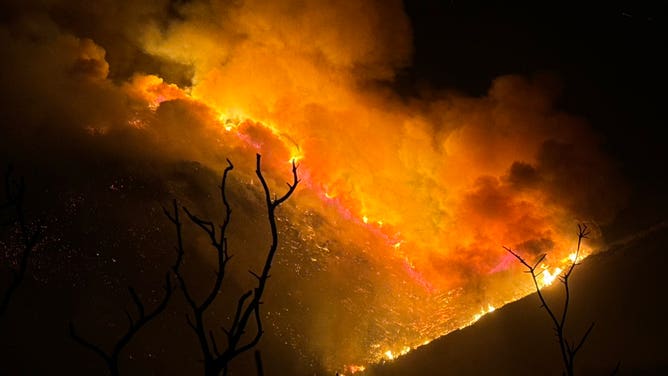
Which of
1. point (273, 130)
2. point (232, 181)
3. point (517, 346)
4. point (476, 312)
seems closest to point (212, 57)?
point (273, 130)

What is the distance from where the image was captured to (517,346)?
9.63 m

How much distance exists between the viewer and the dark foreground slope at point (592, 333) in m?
8.40

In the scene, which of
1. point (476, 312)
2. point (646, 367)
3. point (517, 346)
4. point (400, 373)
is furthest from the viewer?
point (476, 312)

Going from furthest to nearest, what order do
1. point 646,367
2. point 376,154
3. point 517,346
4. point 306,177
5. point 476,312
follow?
point 376,154
point 306,177
point 476,312
point 517,346
point 646,367

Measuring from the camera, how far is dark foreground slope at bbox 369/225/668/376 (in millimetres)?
8398

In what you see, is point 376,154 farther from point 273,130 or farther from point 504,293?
point 504,293

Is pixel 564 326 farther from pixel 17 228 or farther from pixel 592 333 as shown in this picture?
pixel 17 228

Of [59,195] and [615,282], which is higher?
[59,195]

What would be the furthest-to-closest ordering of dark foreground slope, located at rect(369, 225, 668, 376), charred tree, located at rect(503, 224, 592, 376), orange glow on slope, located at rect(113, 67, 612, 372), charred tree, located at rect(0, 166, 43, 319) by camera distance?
orange glow on slope, located at rect(113, 67, 612, 372), dark foreground slope, located at rect(369, 225, 668, 376), charred tree, located at rect(503, 224, 592, 376), charred tree, located at rect(0, 166, 43, 319)

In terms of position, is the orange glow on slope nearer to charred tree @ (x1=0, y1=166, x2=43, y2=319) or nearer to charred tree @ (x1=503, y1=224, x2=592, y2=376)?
charred tree @ (x1=503, y1=224, x2=592, y2=376)

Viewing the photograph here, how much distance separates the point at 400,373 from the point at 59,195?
7.92m

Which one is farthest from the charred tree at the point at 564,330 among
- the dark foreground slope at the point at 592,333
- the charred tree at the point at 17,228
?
the charred tree at the point at 17,228

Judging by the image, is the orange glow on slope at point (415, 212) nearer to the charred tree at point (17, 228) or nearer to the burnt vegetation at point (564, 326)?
the burnt vegetation at point (564, 326)

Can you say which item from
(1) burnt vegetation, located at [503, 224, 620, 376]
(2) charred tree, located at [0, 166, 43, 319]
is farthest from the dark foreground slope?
(2) charred tree, located at [0, 166, 43, 319]
